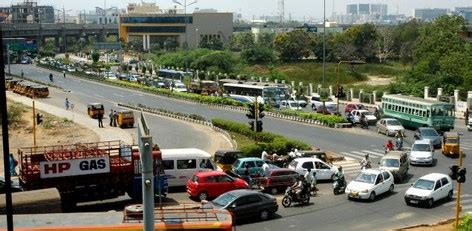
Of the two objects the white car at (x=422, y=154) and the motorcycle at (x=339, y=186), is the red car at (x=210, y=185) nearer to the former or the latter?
the motorcycle at (x=339, y=186)

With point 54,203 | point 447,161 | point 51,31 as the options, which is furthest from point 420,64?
point 51,31

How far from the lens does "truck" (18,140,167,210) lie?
74.5 feet

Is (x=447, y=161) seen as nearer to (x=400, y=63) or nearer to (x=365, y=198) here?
(x=365, y=198)

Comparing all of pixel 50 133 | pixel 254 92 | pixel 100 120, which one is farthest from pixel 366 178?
pixel 254 92

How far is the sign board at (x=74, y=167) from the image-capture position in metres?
22.7

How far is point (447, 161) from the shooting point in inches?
1321

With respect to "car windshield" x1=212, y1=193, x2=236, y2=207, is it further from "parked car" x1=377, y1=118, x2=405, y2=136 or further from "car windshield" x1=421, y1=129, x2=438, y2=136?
"parked car" x1=377, y1=118, x2=405, y2=136

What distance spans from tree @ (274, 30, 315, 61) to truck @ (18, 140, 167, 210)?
83776 millimetres

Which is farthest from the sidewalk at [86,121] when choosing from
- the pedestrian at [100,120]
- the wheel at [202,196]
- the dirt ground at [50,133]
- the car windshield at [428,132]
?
the car windshield at [428,132]

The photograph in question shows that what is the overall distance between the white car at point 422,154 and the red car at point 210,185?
11329 mm

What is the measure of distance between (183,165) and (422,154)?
41.7 ft

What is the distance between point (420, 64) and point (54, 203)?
5659cm

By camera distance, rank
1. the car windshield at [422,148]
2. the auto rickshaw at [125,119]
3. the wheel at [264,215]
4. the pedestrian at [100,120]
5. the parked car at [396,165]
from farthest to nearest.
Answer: the pedestrian at [100,120], the auto rickshaw at [125,119], the car windshield at [422,148], the parked car at [396,165], the wheel at [264,215]

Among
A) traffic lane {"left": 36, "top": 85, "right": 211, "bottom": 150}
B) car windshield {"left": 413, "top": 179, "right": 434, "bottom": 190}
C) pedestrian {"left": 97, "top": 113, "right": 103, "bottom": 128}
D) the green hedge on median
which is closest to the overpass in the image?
traffic lane {"left": 36, "top": 85, "right": 211, "bottom": 150}
